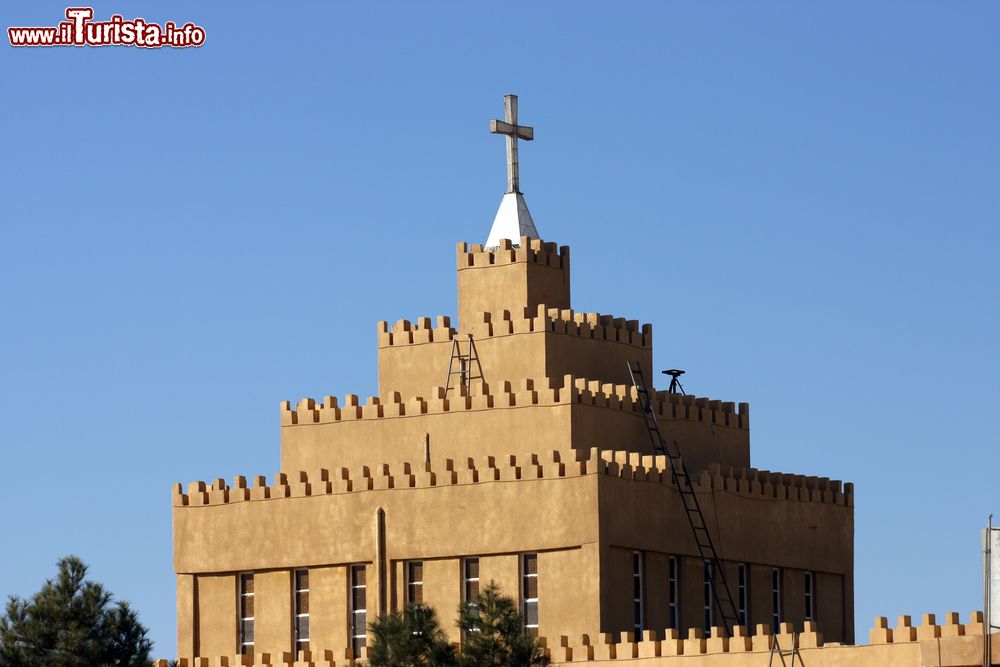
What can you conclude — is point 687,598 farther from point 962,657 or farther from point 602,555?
point 962,657

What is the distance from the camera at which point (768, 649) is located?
62.9 meters

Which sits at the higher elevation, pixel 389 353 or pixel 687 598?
pixel 389 353

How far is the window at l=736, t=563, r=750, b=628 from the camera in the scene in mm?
73000

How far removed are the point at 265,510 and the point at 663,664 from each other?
13.0m

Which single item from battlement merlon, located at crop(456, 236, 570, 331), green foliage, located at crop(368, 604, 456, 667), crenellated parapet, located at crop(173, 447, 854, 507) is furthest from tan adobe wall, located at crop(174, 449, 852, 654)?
green foliage, located at crop(368, 604, 456, 667)

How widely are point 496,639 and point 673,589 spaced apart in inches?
400

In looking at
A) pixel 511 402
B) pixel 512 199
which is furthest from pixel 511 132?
pixel 511 402

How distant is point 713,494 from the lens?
237 ft

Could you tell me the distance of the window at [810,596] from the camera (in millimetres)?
75500

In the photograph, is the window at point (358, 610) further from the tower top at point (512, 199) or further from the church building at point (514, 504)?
the tower top at point (512, 199)

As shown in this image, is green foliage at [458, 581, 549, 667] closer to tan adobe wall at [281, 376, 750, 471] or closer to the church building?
the church building

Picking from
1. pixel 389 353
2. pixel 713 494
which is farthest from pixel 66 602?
pixel 713 494

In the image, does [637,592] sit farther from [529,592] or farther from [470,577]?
[470,577]

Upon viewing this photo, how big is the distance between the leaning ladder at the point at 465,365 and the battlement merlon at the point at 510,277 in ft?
2.01
